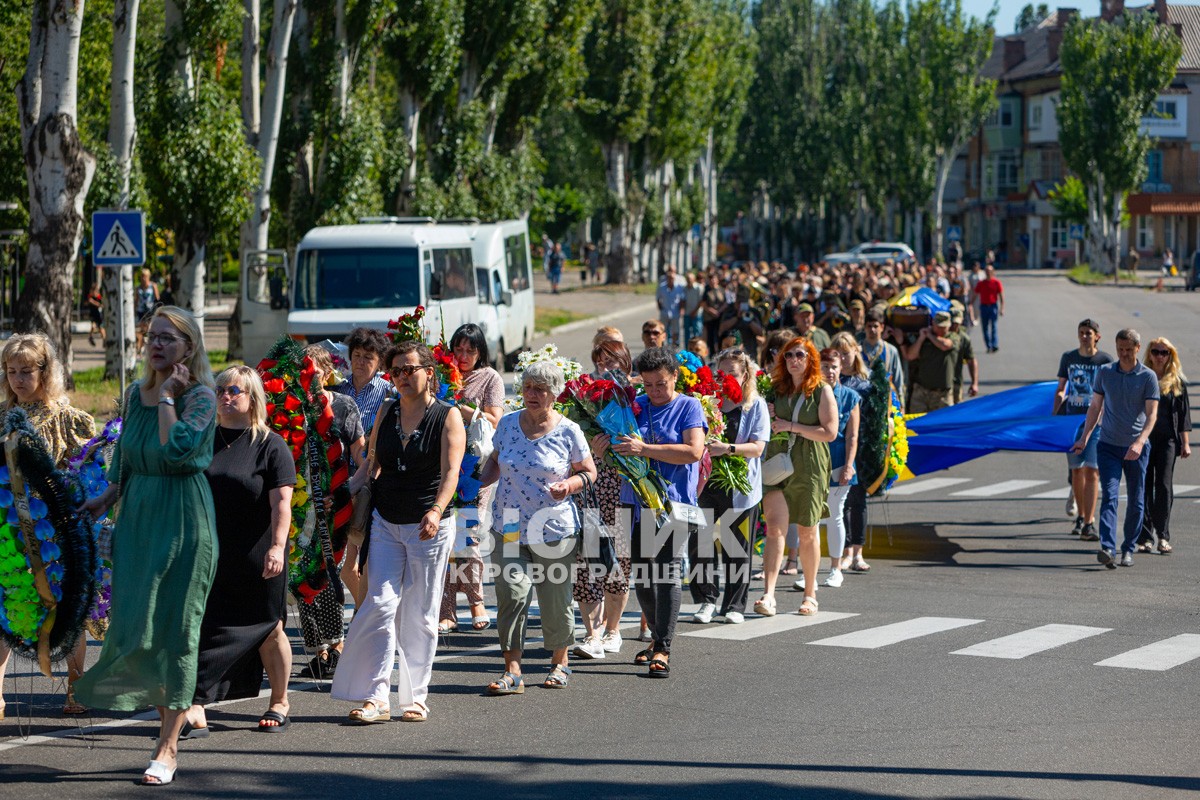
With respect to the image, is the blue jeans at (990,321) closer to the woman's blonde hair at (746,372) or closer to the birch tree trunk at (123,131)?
the birch tree trunk at (123,131)

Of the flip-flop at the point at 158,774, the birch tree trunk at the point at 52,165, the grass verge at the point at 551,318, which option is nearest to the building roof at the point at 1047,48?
the grass verge at the point at 551,318

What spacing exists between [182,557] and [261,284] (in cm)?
2203

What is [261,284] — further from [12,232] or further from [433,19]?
[433,19]

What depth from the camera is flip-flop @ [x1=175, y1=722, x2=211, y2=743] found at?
308 inches

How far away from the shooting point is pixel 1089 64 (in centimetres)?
7638

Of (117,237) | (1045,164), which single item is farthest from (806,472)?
(1045,164)

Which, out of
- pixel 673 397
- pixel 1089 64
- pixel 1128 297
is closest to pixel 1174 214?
pixel 1089 64

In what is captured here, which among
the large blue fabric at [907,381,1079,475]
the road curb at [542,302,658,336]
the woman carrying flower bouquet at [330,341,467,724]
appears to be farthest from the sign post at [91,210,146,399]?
the road curb at [542,302,658,336]

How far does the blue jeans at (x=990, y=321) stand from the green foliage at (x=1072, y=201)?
60.2 meters

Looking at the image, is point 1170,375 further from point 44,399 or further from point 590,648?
point 44,399

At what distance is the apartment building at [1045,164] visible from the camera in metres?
98.2

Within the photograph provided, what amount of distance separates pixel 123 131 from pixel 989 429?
14023 millimetres

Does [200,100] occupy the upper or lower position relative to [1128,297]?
upper

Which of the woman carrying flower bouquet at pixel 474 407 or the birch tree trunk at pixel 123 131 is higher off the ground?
the birch tree trunk at pixel 123 131
